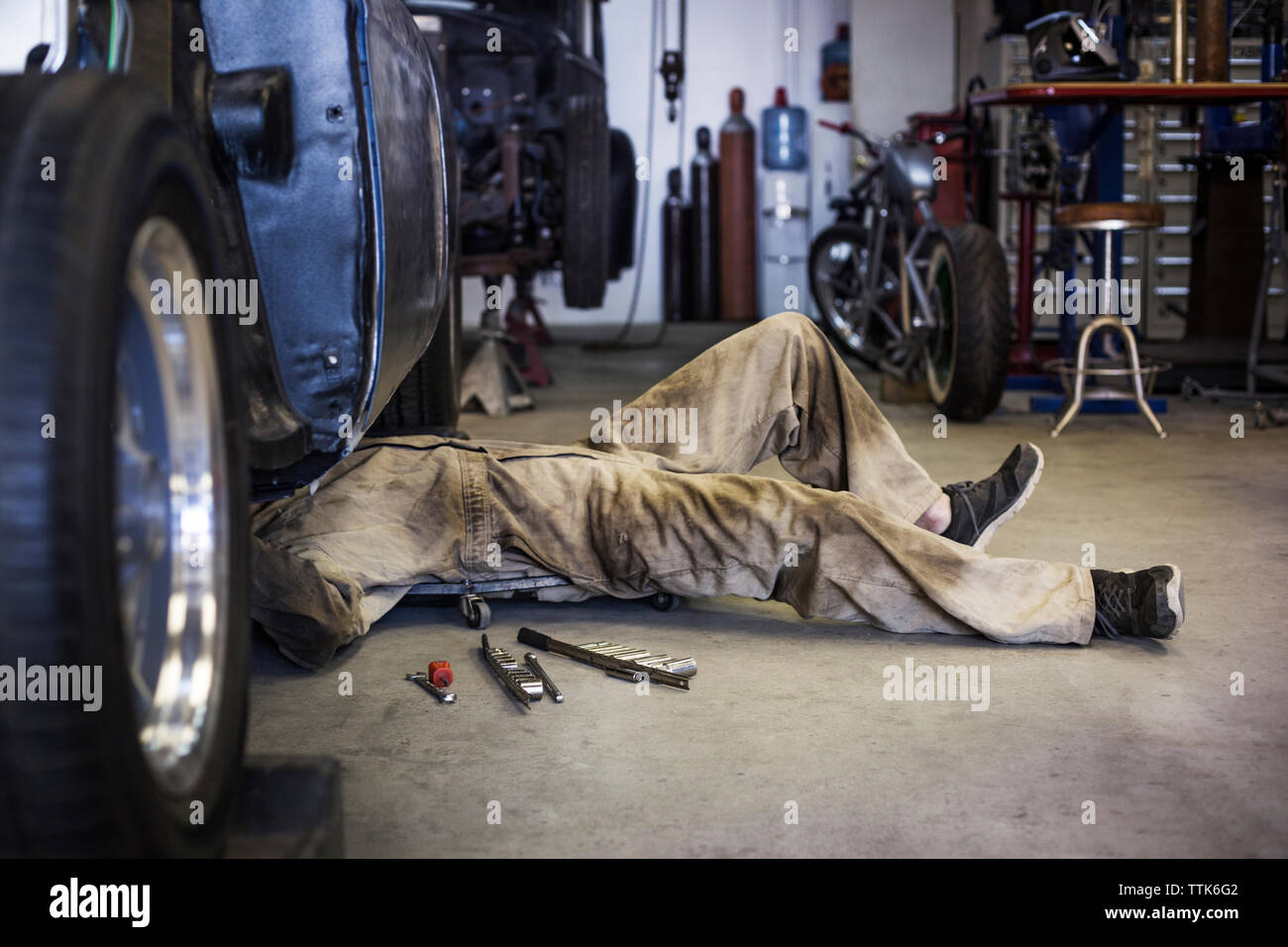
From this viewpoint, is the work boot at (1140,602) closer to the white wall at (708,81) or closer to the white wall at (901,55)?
the white wall at (901,55)

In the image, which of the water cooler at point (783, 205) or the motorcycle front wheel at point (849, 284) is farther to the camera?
the water cooler at point (783, 205)

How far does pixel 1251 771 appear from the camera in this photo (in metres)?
1.37

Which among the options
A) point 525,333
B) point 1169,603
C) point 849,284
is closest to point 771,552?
point 1169,603

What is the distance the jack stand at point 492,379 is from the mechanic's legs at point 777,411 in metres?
2.32

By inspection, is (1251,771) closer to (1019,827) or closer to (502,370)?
(1019,827)

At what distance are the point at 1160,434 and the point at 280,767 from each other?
3.43 meters

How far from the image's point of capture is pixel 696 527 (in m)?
1.87

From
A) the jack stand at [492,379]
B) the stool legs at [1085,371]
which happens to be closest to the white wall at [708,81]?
the jack stand at [492,379]

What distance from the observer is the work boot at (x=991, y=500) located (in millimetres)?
2066

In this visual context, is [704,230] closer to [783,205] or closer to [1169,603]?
[783,205]

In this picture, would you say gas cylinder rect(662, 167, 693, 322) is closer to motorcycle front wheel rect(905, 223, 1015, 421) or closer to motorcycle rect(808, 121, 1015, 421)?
motorcycle rect(808, 121, 1015, 421)

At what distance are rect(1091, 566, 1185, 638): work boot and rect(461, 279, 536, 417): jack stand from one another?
2848 millimetres

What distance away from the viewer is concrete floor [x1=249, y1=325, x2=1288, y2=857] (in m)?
1.23
